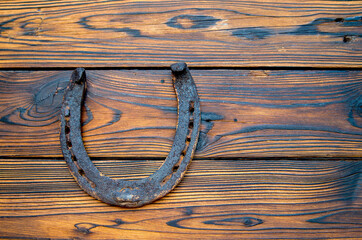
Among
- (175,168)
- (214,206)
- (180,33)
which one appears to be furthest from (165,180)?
(180,33)

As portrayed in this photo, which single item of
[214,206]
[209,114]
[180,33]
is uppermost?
[180,33]

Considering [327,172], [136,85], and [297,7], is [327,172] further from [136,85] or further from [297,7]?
[136,85]

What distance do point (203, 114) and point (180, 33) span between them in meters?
0.27

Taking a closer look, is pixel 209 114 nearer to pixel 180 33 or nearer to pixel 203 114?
pixel 203 114

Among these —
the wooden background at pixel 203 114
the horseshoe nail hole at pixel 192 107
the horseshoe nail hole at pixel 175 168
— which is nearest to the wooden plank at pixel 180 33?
the wooden background at pixel 203 114

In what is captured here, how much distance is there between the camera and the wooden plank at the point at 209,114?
0.72 m

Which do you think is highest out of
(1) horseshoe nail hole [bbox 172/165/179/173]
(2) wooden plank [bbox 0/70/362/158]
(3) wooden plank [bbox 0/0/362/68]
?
(3) wooden plank [bbox 0/0/362/68]

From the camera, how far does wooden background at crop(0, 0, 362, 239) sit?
2.27 feet

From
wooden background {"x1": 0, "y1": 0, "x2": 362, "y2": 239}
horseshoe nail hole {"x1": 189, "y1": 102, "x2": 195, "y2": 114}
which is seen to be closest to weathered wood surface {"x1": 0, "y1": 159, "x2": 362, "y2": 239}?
wooden background {"x1": 0, "y1": 0, "x2": 362, "y2": 239}

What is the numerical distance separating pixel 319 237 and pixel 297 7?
68cm

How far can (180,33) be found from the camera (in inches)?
30.7

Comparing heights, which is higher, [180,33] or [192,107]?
[180,33]

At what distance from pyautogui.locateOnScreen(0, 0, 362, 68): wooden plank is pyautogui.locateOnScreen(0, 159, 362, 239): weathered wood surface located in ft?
1.07

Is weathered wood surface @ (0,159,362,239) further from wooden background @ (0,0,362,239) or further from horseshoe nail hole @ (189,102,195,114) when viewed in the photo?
horseshoe nail hole @ (189,102,195,114)
